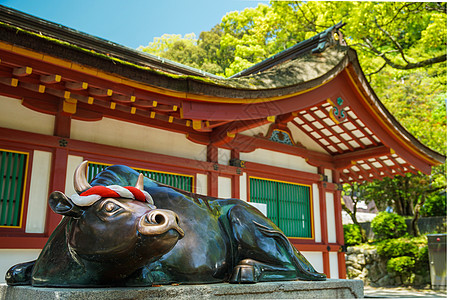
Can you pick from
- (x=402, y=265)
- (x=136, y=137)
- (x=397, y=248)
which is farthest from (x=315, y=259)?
(x=397, y=248)

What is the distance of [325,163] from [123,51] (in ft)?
16.2

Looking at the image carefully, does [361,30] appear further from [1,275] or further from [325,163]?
[1,275]

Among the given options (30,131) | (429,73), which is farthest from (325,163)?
(429,73)

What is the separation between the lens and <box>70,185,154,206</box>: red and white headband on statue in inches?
67.5

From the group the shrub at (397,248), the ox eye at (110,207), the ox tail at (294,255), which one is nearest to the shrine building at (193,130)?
the ox tail at (294,255)

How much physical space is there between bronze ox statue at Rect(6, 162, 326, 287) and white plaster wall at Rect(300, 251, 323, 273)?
19.0ft

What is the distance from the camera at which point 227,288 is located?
209 centimetres

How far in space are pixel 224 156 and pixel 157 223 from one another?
5659 mm

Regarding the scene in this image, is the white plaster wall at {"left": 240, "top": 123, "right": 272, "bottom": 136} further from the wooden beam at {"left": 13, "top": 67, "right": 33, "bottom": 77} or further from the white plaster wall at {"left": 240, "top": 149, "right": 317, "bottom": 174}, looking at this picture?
the wooden beam at {"left": 13, "top": 67, "right": 33, "bottom": 77}

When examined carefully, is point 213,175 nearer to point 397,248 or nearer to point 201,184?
point 201,184

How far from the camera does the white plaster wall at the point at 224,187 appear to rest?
707cm

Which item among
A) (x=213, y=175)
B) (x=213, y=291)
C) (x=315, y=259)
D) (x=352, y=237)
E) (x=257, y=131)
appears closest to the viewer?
(x=213, y=291)

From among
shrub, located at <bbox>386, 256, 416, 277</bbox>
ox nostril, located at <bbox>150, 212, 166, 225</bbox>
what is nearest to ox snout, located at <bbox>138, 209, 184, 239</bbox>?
ox nostril, located at <bbox>150, 212, 166, 225</bbox>

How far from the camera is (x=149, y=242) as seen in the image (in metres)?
1.66
